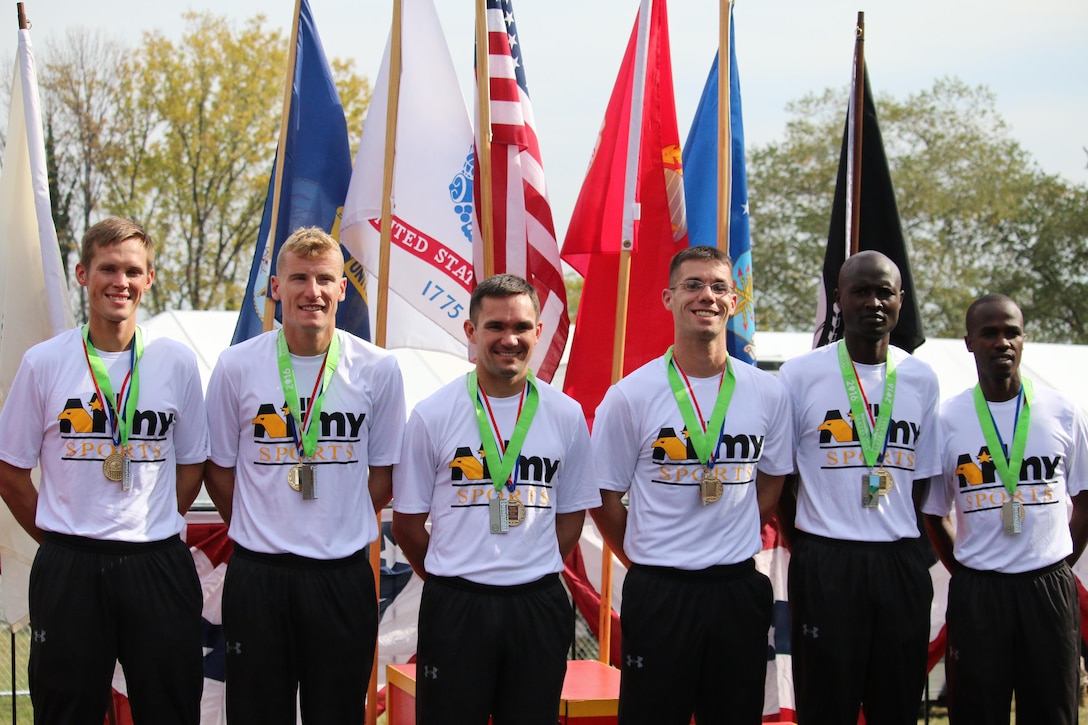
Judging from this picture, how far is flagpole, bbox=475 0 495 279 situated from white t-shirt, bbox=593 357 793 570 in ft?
5.02

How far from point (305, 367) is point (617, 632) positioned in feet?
11.8

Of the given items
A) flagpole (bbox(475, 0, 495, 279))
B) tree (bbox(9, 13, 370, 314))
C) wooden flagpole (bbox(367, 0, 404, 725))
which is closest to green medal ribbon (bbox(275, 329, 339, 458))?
wooden flagpole (bbox(367, 0, 404, 725))

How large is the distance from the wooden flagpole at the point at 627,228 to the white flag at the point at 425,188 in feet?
2.69

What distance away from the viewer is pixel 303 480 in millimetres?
4066

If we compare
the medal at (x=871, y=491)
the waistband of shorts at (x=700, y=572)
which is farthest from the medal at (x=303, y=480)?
the medal at (x=871, y=491)

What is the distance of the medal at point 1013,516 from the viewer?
4.50m

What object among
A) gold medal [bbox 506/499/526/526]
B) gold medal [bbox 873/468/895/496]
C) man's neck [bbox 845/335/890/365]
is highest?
man's neck [bbox 845/335/890/365]

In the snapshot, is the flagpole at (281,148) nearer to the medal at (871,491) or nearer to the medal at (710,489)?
the medal at (710,489)

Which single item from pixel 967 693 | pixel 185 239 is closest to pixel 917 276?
pixel 185 239

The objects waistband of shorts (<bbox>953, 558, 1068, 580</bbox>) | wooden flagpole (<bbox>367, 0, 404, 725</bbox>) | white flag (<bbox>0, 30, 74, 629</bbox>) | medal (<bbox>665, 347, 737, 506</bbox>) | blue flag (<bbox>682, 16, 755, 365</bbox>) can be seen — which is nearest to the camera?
medal (<bbox>665, 347, 737, 506</bbox>)

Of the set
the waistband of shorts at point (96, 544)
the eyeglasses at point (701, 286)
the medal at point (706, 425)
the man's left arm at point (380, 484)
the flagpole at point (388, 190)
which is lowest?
the waistband of shorts at point (96, 544)

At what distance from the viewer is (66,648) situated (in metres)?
3.97

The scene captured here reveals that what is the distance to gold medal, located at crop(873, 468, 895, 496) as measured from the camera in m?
4.30

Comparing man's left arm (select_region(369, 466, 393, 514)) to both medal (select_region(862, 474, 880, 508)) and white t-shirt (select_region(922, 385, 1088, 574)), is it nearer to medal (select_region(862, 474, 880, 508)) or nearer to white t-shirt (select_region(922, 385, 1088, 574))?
medal (select_region(862, 474, 880, 508))
